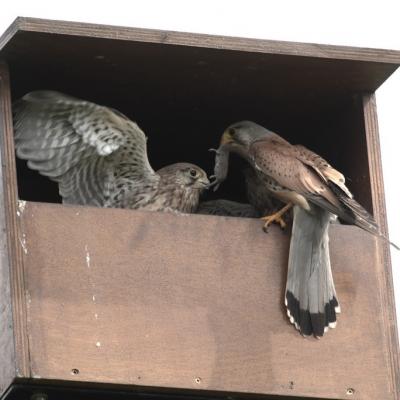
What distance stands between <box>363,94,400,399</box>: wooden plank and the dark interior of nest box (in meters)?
0.05

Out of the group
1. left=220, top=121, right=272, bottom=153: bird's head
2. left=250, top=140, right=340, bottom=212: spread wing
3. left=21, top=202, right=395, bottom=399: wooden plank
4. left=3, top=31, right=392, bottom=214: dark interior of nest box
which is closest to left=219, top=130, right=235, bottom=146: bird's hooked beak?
left=220, top=121, right=272, bottom=153: bird's head

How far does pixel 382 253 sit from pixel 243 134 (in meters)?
0.90

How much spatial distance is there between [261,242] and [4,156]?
1044mm

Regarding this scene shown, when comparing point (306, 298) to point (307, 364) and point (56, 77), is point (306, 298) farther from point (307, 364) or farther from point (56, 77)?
point (56, 77)

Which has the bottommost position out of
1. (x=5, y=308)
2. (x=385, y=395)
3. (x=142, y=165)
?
(x=385, y=395)

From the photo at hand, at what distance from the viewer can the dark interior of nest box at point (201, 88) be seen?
7.52 m

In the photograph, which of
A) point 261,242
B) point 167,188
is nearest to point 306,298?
point 261,242

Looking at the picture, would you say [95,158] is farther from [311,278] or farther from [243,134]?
[311,278]

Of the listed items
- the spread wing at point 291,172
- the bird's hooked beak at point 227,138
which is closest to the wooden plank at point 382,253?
the spread wing at point 291,172

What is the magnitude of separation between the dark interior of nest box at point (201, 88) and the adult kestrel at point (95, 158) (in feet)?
0.37

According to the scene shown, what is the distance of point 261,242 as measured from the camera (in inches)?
290

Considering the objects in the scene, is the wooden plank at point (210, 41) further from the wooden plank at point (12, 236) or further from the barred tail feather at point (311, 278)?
the barred tail feather at point (311, 278)

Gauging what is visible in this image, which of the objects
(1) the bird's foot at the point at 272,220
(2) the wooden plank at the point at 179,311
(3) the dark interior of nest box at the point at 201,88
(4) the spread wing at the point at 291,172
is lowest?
(2) the wooden plank at the point at 179,311

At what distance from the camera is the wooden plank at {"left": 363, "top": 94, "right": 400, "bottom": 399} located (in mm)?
7387
